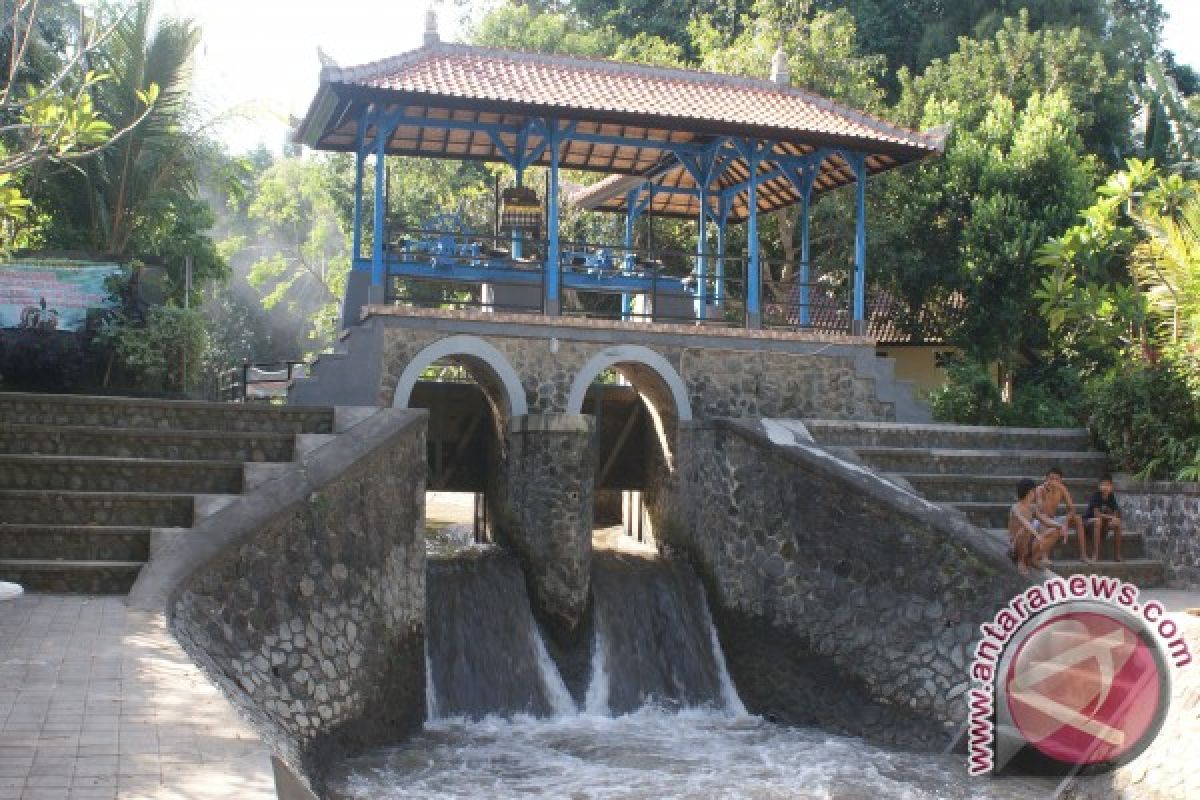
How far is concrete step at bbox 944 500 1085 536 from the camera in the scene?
13.9m

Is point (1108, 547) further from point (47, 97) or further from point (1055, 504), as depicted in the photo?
point (47, 97)

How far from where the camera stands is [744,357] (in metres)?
15.8

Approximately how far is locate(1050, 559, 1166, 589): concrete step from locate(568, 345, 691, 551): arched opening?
468 centimetres

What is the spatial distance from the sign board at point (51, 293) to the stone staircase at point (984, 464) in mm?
8441

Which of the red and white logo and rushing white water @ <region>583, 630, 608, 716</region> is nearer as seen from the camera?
the red and white logo

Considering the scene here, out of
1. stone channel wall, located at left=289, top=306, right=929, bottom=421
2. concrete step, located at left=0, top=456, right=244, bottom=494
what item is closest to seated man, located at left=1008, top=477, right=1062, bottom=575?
stone channel wall, located at left=289, top=306, right=929, bottom=421

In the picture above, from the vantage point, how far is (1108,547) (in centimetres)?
1391

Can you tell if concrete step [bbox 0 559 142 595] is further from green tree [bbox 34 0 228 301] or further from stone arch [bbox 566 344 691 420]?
green tree [bbox 34 0 228 301]

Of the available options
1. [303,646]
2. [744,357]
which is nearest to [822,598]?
[744,357]

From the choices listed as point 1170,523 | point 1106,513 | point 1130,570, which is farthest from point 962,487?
point 1170,523

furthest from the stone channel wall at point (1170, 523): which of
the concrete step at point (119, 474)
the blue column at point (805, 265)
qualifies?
the concrete step at point (119, 474)

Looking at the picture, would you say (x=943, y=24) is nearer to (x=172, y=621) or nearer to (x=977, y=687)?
(x=977, y=687)

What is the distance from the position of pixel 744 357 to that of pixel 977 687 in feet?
18.2

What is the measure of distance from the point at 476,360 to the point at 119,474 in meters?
4.73
